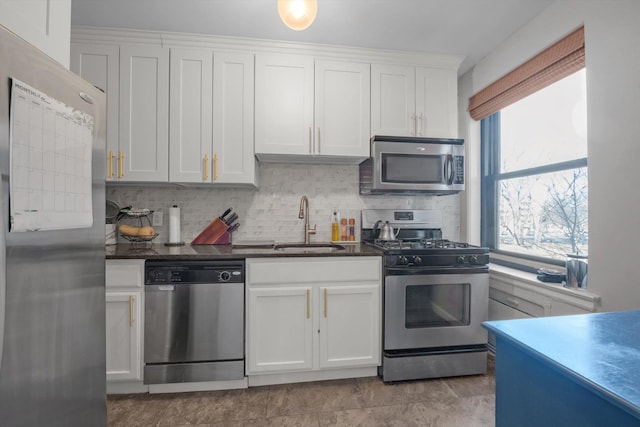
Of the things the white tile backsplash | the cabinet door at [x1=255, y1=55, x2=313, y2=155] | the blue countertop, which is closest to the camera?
the blue countertop

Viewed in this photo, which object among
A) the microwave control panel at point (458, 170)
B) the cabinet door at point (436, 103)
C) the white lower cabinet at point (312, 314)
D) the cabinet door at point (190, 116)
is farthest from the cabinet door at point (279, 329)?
the cabinet door at point (436, 103)

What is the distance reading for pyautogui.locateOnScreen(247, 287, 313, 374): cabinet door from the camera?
78.4 inches

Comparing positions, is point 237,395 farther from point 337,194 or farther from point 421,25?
point 421,25

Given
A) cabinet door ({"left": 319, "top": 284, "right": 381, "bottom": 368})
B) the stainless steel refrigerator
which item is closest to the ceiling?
the stainless steel refrigerator

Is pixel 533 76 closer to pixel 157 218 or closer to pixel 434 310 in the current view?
pixel 434 310

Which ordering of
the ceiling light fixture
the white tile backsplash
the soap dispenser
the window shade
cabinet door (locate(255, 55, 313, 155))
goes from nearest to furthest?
1. the ceiling light fixture
2. the window shade
3. cabinet door (locate(255, 55, 313, 155))
4. the white tile backsplash
5. the soap dispenser

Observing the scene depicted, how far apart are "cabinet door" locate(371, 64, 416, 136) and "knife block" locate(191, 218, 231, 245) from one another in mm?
1485

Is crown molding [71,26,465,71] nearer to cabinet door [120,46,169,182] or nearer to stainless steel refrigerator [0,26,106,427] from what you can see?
cabinet door [120,46,169,182]

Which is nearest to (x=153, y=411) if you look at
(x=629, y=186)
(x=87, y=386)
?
(x=87, y=386)

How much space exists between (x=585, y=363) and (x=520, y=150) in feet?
7.51

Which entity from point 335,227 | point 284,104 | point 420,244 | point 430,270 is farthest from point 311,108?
point 430,270

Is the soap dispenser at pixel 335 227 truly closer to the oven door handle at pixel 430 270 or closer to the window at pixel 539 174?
the oven door handle at pixel 430 270

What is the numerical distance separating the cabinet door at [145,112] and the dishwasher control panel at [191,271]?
27.6 inches

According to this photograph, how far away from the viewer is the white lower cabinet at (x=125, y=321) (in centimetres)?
189
